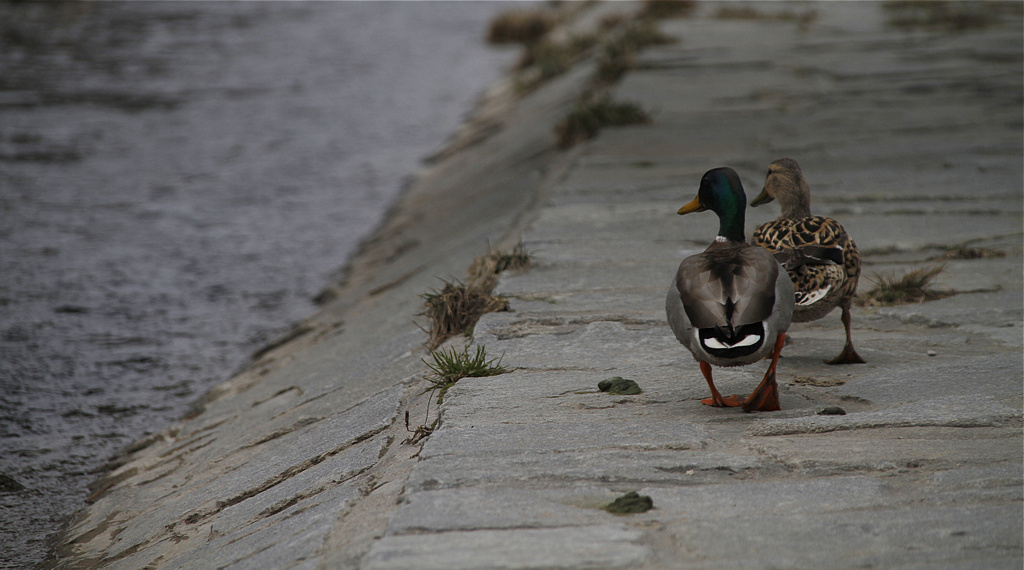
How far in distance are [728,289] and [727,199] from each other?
2.13ft

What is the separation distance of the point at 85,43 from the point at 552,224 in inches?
658

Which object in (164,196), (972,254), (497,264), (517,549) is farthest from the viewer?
(164,196)

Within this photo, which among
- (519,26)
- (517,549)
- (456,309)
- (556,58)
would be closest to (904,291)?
(456,309)

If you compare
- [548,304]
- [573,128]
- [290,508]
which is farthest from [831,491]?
[573,128]

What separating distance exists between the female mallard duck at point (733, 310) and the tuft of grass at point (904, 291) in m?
1.46

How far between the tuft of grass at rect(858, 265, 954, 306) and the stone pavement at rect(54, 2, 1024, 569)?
0.08 m

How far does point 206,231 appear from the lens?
30.9ft

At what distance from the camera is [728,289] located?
2953 millimetres

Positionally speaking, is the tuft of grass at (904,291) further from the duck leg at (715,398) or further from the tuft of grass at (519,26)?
the tuft of grass at (519,26)

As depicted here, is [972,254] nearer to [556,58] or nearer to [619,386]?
[619,386]

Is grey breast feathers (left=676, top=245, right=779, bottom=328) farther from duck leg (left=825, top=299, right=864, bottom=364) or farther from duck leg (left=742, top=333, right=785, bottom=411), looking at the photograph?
duck leg (left=825, top=299, right=864, bottom=364)

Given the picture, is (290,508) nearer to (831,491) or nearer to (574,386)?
(574,386)

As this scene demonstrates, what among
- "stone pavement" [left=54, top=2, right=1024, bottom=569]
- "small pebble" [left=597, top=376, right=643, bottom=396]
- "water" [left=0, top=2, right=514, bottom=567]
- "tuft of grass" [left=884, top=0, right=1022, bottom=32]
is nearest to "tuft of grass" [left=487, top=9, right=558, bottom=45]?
"water" [left=0, top=2, right=514, bottom=567]

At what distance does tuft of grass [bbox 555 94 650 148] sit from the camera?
27.7 feet
